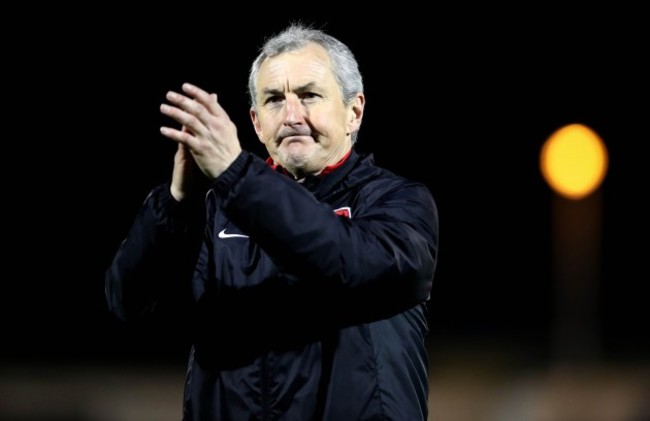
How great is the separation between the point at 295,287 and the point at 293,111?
25.2 inches

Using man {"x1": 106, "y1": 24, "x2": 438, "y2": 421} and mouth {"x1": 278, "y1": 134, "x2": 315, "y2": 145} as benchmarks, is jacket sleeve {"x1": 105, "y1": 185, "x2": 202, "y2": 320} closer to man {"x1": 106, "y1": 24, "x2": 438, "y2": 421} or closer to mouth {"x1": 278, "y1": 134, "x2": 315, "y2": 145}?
man {"x1": 106, "y1": 24, "x2": 438, "y2": 421}

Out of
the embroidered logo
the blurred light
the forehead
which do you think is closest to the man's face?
the forehead

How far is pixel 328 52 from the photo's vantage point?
3.38 m

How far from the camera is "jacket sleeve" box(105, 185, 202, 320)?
2.93 metres

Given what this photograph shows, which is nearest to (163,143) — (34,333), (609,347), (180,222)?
(34,333)

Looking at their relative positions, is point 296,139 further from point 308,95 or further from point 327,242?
point 327,242

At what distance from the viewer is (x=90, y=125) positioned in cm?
1783

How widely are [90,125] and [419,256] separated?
52.0ft

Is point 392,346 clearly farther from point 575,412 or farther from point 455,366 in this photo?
point 455,366

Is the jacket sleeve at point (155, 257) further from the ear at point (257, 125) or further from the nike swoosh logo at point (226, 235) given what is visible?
the ear at point (257, 125)

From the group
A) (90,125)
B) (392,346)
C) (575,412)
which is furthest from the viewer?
(90,125)

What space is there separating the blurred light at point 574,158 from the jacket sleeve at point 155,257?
7.88m

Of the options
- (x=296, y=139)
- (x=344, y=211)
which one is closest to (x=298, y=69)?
(x=296, y=139)

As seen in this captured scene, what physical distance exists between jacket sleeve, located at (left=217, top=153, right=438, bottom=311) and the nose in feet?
1.99
